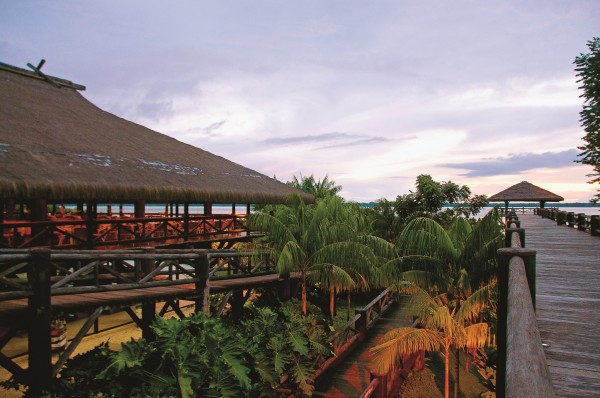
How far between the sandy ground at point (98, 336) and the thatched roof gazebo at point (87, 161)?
421 cm

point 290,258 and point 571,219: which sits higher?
point 571,219

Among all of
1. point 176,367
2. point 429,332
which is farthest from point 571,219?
point 176,367

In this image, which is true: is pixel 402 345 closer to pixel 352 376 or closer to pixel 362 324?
pixel 352 376

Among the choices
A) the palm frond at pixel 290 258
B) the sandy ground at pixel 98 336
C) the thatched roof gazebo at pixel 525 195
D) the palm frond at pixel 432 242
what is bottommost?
the sandy ground at pixel 98 336

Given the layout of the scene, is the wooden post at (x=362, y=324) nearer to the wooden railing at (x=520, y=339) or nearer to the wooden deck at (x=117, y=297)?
the wooden deck at (x=117, y=297)

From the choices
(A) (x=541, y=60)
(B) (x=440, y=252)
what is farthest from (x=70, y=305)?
(A) (x=541, y=60)

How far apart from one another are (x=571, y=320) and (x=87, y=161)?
10443mm

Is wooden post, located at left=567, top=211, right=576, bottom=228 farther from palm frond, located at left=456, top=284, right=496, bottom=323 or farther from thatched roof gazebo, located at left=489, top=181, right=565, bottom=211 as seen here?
palm frond, located at left=456, top=284, right=496, bottom=323

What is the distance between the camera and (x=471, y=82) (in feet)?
55.2

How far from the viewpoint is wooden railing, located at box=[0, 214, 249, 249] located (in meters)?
9.62

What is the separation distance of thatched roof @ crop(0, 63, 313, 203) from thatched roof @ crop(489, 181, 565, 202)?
18.8m

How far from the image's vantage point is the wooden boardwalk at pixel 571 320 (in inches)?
115

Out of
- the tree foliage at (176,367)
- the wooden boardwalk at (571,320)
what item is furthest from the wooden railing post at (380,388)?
the wooden boardwalk at (571,320)

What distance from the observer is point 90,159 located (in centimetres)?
1087
